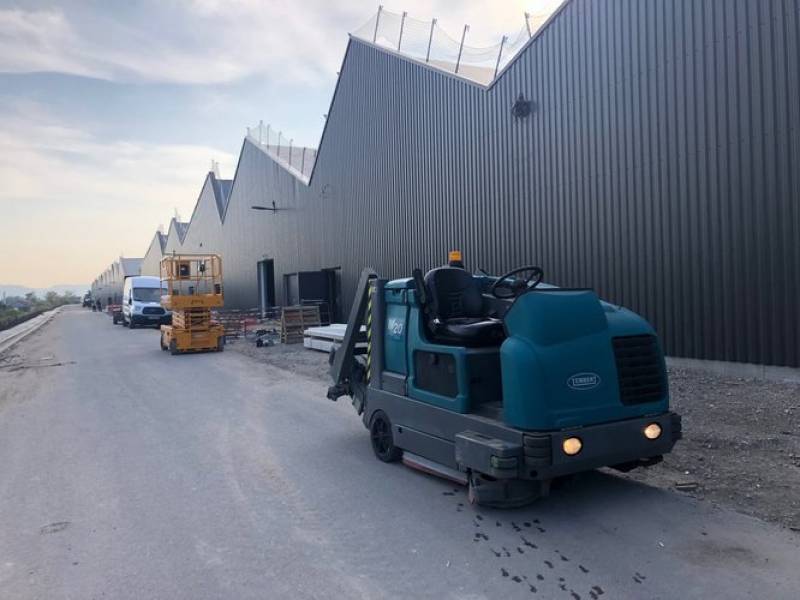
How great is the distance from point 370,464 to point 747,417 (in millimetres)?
4539

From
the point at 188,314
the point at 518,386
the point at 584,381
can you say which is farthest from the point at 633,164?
the point at 188,314

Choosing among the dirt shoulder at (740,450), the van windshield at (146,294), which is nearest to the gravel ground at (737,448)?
the dirt shoulder at (740,450)

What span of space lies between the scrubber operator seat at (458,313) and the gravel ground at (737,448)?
6.51ft

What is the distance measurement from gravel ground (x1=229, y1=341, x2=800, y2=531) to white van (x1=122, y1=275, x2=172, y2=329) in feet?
94.0

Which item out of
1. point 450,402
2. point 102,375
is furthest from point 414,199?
point 450,402

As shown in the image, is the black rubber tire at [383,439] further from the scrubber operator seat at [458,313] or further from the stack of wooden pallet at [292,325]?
the stack of wooden pallet at [292,325]

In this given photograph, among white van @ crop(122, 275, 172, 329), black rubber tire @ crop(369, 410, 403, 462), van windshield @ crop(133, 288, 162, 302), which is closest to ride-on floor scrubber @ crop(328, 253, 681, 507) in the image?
black rubber tire @ crop(369, 410, 403, 462)

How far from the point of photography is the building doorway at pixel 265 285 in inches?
1374

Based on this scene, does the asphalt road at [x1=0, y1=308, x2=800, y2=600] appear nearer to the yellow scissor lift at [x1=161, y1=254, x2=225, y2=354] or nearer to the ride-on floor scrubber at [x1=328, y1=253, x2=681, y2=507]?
the ride-on floor scrubber at [x1=328, y1=253, x2=681, y2=507]

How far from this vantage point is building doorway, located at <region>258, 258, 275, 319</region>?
34.9 metres

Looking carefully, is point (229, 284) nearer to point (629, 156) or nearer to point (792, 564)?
point (629, 156)

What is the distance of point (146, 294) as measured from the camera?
3381 cm

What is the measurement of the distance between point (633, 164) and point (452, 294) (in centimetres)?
653

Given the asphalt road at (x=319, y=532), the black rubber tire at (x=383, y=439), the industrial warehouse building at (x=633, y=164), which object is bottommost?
the asphalt road at (x=319, y=532)
